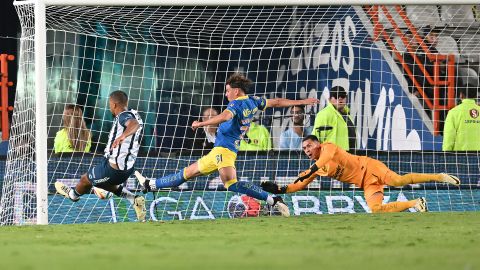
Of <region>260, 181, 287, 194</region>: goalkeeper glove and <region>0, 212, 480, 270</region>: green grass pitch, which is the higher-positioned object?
<region>260, 181, 287, 194</region>: goalkeeper glove

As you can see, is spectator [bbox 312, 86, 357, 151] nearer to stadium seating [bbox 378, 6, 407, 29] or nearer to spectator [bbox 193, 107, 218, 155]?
spectator [bbox 193, 107, 218, 155]

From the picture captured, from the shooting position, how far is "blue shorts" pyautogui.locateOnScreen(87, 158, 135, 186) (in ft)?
51.2

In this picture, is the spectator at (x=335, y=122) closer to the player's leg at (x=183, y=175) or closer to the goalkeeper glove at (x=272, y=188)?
the goalkeeper glove at (x=272, y=188)

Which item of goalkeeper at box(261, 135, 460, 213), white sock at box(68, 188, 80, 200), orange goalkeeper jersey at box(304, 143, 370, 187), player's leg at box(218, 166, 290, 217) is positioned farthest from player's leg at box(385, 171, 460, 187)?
white sock at box(68, 188, 80, 200)

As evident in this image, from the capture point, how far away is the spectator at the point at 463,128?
1823 centimetres

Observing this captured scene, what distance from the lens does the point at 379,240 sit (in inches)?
437

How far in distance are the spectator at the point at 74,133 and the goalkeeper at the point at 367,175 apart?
3036 mm

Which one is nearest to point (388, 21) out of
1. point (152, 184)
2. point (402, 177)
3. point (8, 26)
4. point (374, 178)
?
point (402, 177)

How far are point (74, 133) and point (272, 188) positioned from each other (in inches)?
126

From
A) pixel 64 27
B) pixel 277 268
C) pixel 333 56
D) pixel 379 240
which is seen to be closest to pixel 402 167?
pixel 333 56

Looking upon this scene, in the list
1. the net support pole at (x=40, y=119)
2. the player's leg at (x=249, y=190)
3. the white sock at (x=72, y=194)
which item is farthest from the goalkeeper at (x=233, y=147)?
the net support pole at (x=40, y=119)

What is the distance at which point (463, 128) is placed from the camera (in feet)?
59.8

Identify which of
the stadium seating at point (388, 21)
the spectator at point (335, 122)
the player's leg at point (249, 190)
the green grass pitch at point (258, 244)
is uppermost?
the stadium seating at point (388, 21)

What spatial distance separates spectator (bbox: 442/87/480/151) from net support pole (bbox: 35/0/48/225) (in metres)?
6.62
